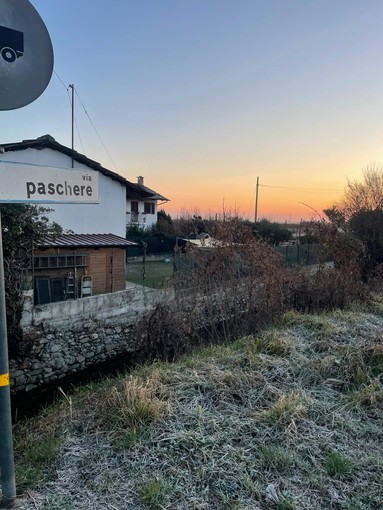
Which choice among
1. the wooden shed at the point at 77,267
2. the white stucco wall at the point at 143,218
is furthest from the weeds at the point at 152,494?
the white stucco wall at the point at 143,218

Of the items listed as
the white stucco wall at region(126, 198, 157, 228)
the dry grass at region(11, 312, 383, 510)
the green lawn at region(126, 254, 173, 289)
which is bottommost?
the green lawn at region(126, 254, 173, 289)

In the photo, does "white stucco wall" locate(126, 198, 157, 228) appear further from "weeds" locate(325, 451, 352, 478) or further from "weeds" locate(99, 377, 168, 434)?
"weeds" locate(325, 451, 352, 478)

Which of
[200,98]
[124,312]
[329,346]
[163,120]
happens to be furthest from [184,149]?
[329,346]

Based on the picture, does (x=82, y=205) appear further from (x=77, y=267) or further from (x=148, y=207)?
(x=148, y=207)

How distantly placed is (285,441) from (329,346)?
213cm

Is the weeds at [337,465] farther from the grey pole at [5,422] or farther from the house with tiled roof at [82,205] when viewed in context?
the house with tiled roof at [82,205]

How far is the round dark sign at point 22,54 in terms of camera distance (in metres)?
1.76

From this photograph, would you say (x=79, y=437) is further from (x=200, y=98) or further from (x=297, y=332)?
(x=200, y=98)

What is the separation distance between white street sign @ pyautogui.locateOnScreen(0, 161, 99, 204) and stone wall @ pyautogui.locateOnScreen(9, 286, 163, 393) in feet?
17.6

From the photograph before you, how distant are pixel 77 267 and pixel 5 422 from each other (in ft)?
34.6

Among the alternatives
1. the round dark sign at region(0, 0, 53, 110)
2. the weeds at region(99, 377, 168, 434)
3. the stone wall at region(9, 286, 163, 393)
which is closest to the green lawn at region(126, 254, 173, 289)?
the stone wall at region(9, 286, 163, 393)

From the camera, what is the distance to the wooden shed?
10.7 metres

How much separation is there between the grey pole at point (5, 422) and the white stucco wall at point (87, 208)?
470 inches

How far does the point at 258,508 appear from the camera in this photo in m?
1.88
